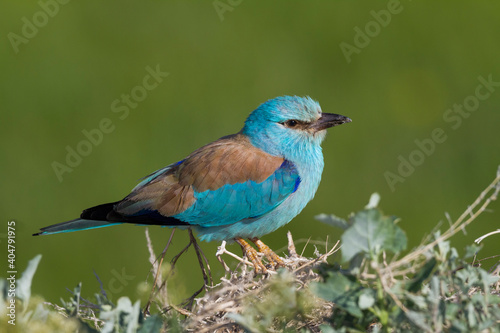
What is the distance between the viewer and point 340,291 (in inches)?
67.0

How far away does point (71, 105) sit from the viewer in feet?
23.4

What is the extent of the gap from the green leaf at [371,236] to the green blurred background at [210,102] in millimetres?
4158

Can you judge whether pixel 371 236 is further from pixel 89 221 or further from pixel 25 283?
pixel 89 221

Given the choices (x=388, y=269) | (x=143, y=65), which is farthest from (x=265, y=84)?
(x=388, y=269)

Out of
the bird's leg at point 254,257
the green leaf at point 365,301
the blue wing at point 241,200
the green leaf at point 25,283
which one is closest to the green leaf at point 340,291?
the green leaf at point 365,301

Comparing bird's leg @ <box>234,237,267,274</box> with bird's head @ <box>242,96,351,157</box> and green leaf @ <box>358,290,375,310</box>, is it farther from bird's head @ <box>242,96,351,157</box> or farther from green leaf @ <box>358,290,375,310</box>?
green leaf @ <box>358,290,375,310</box>

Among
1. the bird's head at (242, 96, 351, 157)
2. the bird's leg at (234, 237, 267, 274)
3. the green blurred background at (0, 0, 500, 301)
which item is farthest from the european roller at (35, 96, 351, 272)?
the green blurred background at (0, 0, 500, 301)

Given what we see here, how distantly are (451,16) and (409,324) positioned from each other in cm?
655

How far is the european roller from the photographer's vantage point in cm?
391

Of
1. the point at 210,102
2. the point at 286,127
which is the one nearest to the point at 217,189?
the point at 286,127

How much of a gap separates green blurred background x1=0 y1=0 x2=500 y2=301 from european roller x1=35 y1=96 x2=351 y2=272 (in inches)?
73.9

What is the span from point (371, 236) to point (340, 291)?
0.15m

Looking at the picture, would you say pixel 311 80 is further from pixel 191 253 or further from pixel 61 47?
pixel 61 47

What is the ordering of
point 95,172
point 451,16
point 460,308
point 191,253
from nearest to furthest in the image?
1. point 460,308
2. point 191,253
3. point 95,172
4. point 451,16
